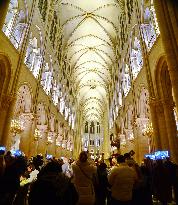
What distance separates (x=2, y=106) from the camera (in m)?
10.8

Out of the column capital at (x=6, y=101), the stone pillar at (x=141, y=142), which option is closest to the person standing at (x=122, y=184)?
the column capital at (x=6, y=101)

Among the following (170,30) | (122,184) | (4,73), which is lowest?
(122,184)

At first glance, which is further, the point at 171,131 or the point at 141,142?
the point at 141,142

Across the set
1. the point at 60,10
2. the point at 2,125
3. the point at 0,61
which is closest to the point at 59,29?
the point at 60,10

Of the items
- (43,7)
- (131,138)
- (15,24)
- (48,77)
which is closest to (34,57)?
(15,24)

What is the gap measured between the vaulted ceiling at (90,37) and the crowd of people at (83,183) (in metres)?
21.0

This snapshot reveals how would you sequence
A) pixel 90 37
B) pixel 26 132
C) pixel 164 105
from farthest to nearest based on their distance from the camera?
pixel 90 37
pixel 26 132
pixel 164 105

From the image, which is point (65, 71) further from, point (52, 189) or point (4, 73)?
point (52, 189)

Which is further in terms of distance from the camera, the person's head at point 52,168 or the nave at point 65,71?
the nave at point 65,71

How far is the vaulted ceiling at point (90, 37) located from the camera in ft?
79.3

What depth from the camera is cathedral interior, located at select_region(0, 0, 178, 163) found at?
1055 cm

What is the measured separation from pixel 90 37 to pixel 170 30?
21.7 m

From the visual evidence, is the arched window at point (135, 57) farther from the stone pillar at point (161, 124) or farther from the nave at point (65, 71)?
the stone pillar at point (161, 124)

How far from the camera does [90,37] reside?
29.1 m
